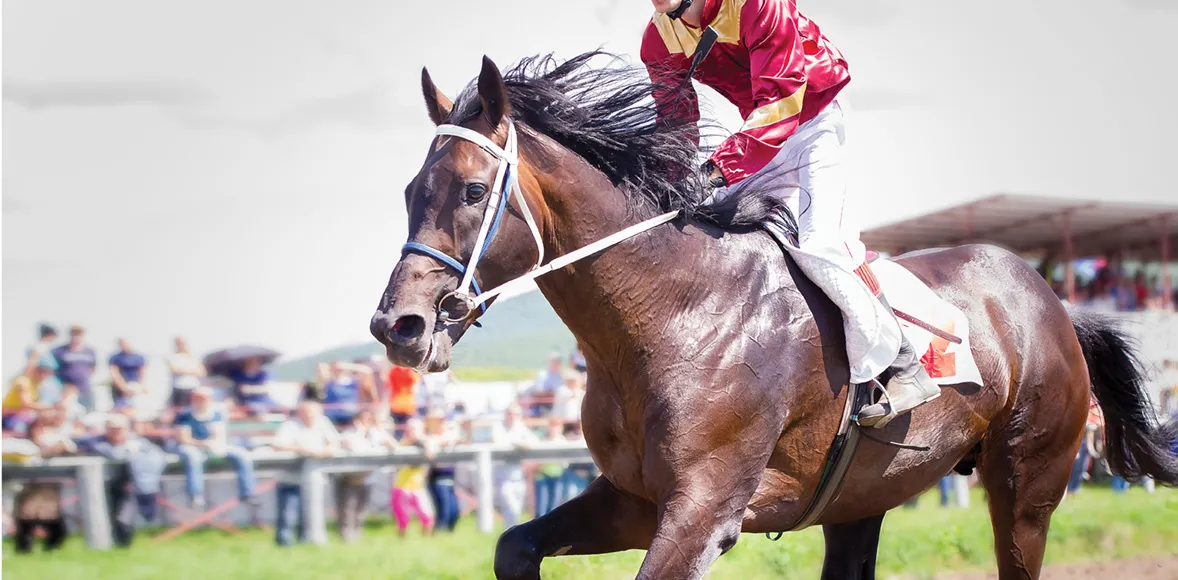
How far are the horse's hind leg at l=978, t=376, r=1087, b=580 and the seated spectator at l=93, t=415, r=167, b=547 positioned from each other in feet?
18.8

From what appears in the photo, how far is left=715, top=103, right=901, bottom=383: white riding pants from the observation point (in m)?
3.51

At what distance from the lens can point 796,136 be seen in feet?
12.6

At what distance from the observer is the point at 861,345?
3.51 metres

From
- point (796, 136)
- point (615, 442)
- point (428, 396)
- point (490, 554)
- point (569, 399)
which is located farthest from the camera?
point (569, 399)

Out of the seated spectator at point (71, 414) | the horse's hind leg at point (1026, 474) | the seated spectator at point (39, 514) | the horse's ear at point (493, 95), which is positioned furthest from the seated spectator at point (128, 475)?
the horse's hind leg at point (1026, 474)

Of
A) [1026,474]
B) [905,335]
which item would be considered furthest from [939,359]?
[1026,474]

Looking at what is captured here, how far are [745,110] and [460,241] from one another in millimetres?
1414

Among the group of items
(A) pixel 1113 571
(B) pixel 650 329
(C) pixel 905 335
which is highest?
(B) pixel 650 329

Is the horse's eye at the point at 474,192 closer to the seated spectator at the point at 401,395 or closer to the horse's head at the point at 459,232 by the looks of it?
the horse's head at the point at 459,232

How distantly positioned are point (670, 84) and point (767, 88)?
335 millimetres

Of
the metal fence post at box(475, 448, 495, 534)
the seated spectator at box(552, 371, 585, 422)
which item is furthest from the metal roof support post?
the metal fence post at box(475, 448, 495, 534)

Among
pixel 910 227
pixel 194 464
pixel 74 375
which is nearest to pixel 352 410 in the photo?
pixel 194 464

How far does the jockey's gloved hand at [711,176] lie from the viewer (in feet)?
11.3

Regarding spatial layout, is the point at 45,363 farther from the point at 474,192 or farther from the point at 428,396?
the point at 474,192
